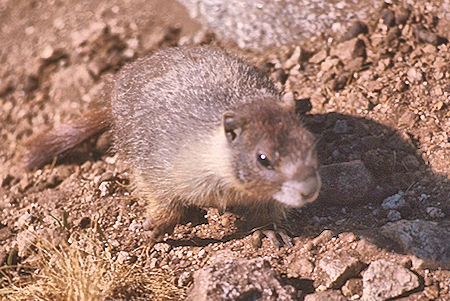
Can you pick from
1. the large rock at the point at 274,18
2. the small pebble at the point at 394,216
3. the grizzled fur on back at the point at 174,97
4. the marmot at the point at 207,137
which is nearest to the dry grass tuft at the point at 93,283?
the marmot at the point at 207,137

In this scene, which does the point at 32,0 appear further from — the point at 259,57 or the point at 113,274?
the point at 113,274

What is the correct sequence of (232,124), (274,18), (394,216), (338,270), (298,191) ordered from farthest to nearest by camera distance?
(274,18) < (394,216) < (338,270) < (232,124) < (298,191)

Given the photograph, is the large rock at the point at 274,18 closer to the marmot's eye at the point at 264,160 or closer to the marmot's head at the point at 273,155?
the marmot's head at the point at 273,155

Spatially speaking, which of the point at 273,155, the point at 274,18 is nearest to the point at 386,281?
the point at 273,155

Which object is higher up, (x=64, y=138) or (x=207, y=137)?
(x=207, y=137)

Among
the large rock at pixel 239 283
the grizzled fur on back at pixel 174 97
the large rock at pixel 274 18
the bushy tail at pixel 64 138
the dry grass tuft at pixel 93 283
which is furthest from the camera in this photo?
the large rock at pixel 274 18

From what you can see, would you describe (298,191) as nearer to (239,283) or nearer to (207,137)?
(239,283)

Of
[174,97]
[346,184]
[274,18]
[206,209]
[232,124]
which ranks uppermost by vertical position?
[232,124]
